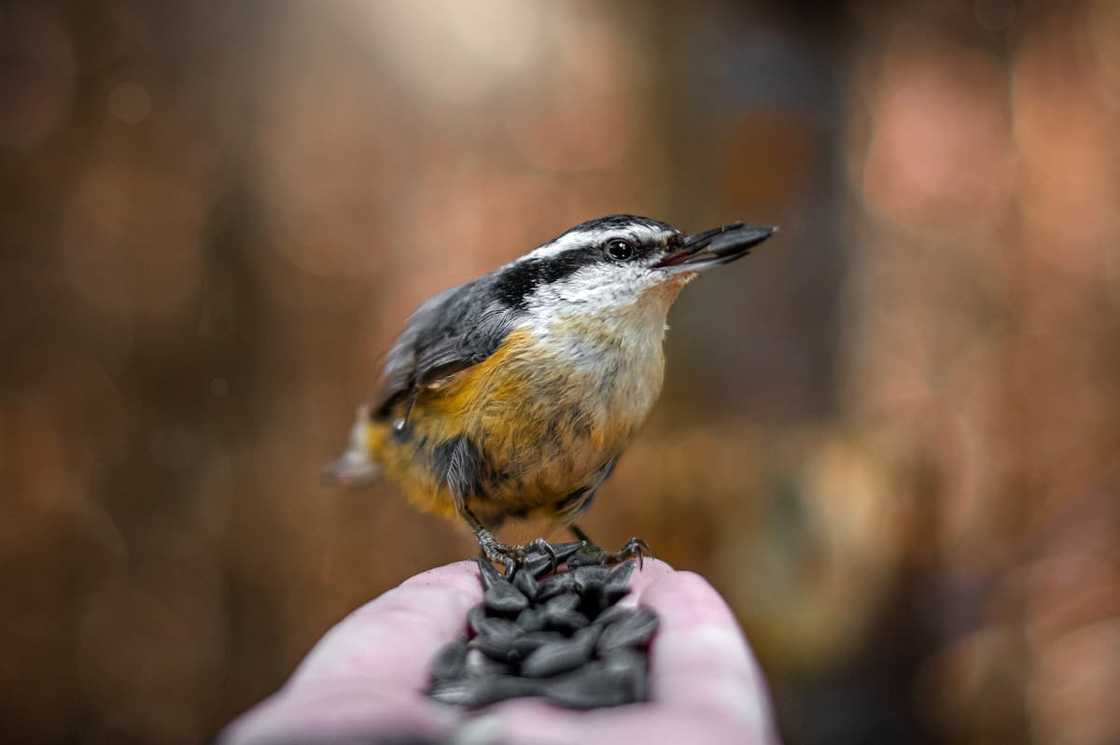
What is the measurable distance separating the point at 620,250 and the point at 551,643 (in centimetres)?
67

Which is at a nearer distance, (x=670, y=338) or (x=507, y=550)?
(x=507, y=550)

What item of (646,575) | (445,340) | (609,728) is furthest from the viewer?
(445,340)

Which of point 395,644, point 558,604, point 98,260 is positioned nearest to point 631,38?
point 98,260

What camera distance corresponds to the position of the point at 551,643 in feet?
3.86

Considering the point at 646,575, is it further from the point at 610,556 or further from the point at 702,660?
the point at 702,660

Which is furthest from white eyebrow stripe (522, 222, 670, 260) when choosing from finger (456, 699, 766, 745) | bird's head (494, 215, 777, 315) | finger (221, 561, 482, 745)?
finger (456, 699, 766, 745)

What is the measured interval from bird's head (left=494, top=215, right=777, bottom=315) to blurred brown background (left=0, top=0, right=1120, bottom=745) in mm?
1281

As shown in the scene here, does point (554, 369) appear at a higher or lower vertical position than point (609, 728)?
higher

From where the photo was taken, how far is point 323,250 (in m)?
2.85

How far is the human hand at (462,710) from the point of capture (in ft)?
2.75

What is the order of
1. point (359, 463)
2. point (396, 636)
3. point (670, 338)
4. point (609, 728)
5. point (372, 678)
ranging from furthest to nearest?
1. point (670, 338)
2. point (359, 463)
3. point (396, 636)
4. point (372, 678)
5. point (609, 728)

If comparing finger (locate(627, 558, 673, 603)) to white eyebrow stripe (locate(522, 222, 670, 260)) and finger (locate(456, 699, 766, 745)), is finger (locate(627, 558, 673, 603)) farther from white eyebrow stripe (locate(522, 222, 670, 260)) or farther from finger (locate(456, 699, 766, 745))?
white eyebrow stripe (locate(522, 222, 670, 260))

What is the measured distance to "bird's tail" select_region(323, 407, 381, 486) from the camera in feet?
6.57

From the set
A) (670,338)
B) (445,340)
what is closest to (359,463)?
(445,340)
